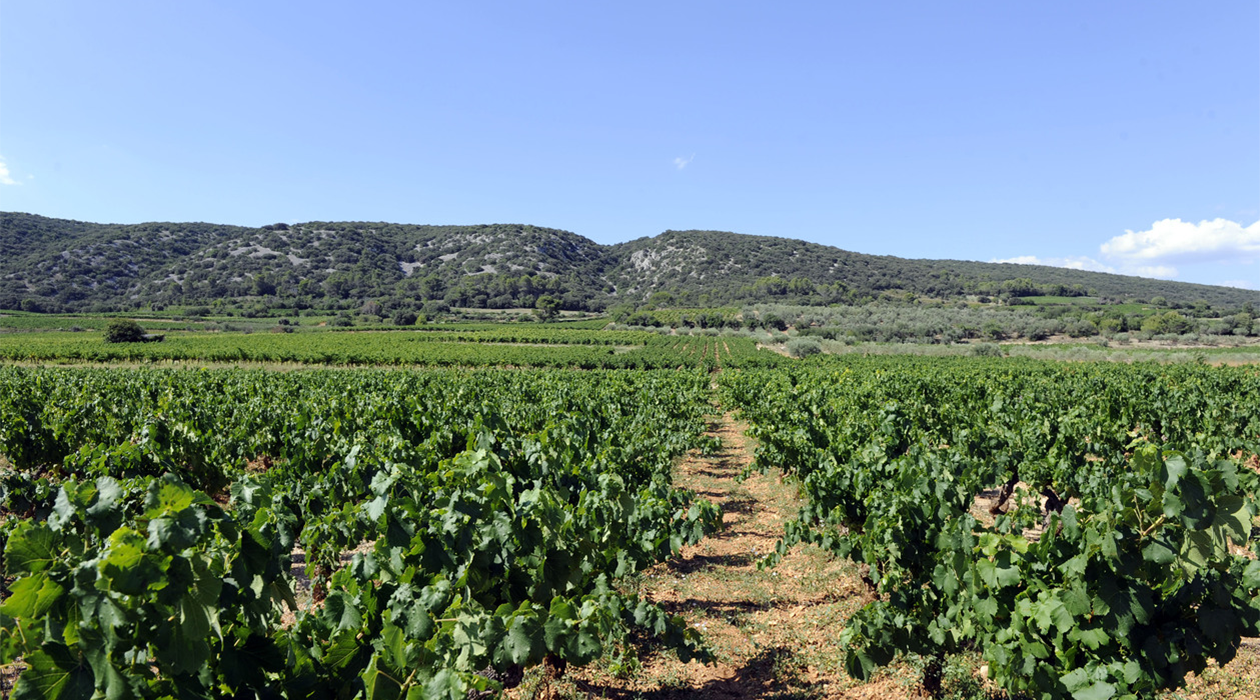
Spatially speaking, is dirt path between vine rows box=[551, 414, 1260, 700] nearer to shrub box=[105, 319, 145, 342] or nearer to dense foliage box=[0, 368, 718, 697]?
dense foliage box=[0, 368, 718, 697]

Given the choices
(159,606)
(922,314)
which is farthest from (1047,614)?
(922,314)

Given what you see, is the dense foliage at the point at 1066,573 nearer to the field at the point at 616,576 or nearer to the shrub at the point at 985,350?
the field at the point at 616,576

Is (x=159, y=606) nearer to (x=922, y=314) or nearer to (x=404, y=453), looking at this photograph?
(x=404, y=453)

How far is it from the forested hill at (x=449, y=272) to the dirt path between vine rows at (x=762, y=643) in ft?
410

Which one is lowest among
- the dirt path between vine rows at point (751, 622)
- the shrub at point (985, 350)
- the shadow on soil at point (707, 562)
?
the shadow on soil at point (707, 562)

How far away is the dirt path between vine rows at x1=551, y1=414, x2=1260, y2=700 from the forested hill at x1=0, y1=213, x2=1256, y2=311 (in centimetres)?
12498

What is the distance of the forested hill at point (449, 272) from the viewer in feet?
431

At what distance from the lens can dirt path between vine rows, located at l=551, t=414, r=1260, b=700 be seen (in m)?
4.79

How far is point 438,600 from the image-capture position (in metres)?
3.25

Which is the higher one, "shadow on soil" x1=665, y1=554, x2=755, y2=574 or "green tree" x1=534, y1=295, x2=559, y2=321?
"green tree" x1=534, y1=295, x2=559, y2=321

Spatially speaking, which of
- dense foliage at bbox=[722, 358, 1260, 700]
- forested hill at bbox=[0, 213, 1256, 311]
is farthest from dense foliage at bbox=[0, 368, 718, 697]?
forested hill at bbox=[0, 213, 1256, 311]

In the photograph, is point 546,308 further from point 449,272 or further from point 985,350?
point 985,350

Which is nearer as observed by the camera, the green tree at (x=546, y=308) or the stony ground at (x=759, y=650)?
the stony ground at (x=759, y=650)

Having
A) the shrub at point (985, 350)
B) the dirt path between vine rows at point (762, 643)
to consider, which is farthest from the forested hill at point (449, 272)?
the dirt path between vine rows at point (762, 643)
